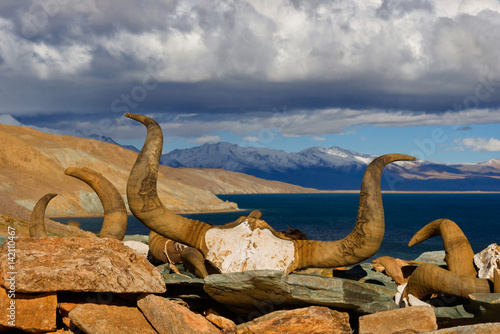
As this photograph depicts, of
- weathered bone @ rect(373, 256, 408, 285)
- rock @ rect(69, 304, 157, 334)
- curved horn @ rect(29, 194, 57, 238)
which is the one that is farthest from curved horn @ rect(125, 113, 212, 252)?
weathered bone @ rect(373, 256, 408, 285)

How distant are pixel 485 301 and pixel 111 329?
432cm

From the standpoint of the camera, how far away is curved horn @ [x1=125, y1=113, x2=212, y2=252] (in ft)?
20.2

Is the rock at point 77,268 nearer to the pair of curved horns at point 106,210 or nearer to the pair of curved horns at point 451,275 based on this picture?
the pair of curved horns at point 106,210

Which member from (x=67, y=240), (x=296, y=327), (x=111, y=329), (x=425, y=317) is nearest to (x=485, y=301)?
(x=425, y=317)

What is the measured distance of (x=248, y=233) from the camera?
22.0 feet

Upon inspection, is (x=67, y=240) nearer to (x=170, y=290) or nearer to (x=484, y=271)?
(x=170, y=290)

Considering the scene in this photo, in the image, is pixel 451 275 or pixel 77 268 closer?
pixel 77 268

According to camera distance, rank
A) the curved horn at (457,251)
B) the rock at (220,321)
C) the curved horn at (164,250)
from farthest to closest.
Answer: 1. the curved horn at (164,250)
2. the curved horn at (457,251)
3. the rock at (220,321)

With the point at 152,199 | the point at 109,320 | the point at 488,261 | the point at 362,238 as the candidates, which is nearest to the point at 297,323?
the point at 362,238

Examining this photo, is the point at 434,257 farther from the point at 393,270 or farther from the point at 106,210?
the point at 106,210

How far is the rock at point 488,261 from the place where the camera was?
22.4ft

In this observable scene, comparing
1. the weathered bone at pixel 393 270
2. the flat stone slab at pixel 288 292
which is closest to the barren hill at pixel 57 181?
the weathered bone at pixel 393 270

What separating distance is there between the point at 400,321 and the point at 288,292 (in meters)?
1.34

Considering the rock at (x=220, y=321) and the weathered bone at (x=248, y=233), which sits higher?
the weathered bone at (x=248, y=233)
